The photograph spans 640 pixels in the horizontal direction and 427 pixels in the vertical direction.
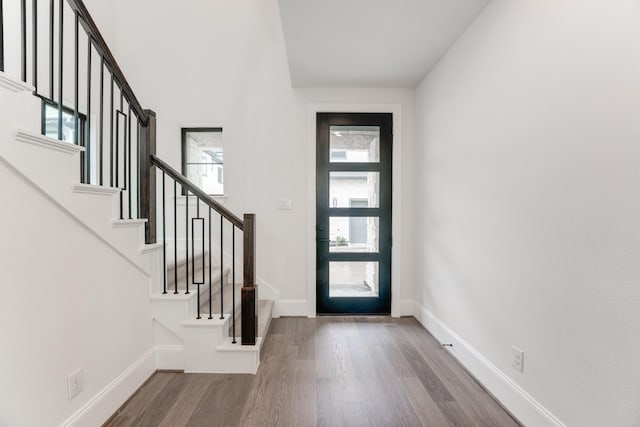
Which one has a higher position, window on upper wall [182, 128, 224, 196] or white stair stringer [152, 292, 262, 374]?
window on upper wall [182, 128, 224, 196]

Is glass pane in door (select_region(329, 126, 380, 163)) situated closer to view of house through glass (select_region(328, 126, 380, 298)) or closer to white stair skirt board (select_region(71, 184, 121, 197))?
view of house through glass (select_region(328, 126, 380, 298))

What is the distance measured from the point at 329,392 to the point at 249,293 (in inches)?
33.9

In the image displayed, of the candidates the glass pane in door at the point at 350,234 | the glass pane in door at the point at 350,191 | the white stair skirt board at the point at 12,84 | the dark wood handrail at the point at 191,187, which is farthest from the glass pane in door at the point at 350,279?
the white stair skirt board at the point at 12,84

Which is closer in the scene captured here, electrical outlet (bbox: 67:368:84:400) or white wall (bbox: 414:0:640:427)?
white wall (bbox: 414:0:640:427)

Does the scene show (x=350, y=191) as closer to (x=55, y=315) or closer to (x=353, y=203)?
(x=353, y=203)

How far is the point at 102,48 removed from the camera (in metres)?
1.82

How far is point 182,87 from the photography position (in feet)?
11.7

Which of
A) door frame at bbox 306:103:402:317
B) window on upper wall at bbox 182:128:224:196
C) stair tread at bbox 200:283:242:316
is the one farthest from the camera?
window on upper wall at bbox 182:128:224:196

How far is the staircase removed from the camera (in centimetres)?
129

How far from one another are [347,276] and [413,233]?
0.90 metres

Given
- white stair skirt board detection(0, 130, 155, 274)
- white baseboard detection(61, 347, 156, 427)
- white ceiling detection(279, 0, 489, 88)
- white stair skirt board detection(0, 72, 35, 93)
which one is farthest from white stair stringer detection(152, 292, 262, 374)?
white ceiling detection(279, 0, 489, 88)

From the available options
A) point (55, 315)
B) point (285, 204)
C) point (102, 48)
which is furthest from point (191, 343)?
point (102, 48)

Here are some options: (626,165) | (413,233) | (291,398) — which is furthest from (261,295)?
(626,165)

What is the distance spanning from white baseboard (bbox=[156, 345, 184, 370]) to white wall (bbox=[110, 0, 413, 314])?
1252 mm
